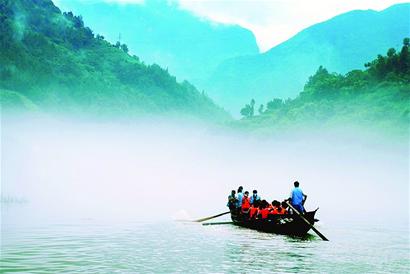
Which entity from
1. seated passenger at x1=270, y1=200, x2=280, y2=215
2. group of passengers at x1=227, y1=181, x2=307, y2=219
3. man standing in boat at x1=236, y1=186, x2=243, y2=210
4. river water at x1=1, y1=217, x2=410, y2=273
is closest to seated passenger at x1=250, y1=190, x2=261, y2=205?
group of passengers at x1=227, y1=181, x2=307, y2=219

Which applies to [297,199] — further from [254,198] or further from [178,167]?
[178,167]

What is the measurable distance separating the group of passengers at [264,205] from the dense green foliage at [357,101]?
77201 millimetres

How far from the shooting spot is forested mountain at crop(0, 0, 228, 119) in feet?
489

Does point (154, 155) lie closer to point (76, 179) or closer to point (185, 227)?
point (76, 179)

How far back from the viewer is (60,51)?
564ft

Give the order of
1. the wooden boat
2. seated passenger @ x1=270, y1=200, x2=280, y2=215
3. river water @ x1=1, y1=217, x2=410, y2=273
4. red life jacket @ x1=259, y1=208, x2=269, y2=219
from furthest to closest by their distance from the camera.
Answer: red life jacket @ x1=259, y1=208, x2=269, y2=219, seated passenger @ x1=270, y1=200, x2=280, y2=215, the wooden boat, river water @ x1=1, y1=217, x2=410, y2=273

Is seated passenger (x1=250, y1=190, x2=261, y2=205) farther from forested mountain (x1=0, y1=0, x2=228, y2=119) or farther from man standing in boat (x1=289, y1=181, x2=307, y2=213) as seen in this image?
forested mountain (x1=0, y1=0, x2=228, y2=119)

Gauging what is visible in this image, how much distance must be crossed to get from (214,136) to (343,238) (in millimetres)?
125038

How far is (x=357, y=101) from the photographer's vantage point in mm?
117062

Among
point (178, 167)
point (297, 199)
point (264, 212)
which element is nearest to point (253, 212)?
point (264, 212)

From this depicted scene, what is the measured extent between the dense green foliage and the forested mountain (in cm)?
5045

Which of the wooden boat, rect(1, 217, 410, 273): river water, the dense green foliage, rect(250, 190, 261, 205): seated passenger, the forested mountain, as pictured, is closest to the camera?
rect(1, 217, 410, 273): river water

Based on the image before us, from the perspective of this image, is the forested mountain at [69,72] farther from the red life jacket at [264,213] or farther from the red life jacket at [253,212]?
the red life jacket at [264,213]

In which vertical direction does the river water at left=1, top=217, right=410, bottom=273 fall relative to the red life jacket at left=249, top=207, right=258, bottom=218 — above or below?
below
